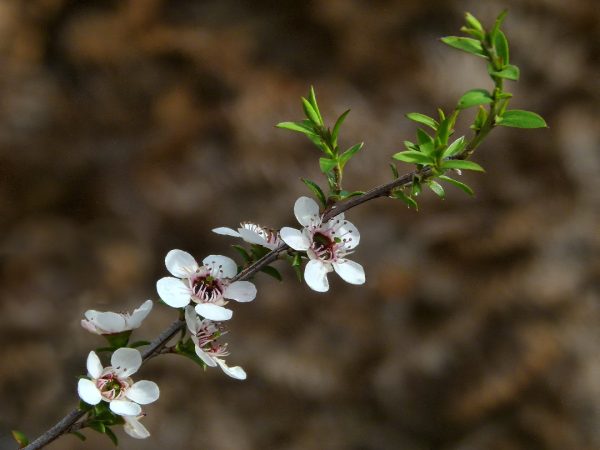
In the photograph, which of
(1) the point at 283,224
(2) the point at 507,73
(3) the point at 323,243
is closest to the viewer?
(2) the point at 507,73

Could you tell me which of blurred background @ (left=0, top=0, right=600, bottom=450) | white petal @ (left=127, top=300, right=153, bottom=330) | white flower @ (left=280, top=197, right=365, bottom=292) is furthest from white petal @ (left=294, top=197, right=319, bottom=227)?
blurred background @ (left=0, top=0, right=600, bottom=450)

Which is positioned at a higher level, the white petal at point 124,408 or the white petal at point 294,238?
the white petal at point 294,238

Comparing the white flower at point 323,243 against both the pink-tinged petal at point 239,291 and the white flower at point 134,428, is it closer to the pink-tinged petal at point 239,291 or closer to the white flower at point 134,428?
the pink-tinged petal at point 239,291

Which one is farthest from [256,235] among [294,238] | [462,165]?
[462,165]

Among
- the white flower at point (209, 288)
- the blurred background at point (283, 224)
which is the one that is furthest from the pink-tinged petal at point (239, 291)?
the blurred background at point (283, 224)

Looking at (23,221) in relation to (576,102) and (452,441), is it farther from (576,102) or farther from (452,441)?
(576,102)

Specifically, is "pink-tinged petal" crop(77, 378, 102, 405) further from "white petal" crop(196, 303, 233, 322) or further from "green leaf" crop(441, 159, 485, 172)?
"green leaf" crop(441, 159, 485, 172)

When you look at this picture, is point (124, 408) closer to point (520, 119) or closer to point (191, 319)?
point (191, 319)
